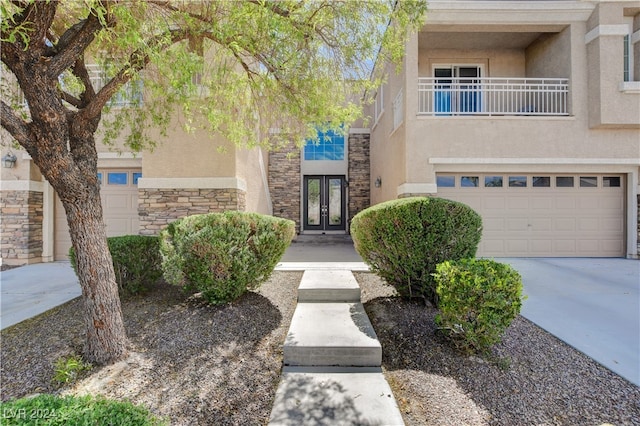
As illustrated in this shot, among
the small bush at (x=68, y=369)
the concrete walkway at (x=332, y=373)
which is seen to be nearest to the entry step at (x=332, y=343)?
the concrete walkway at (x=332, y=373)

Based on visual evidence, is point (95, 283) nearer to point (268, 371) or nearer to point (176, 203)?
point (268, 371)

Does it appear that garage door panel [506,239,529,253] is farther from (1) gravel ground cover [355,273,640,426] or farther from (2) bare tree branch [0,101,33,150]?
(2) bare tree branch [0,101,33,150]

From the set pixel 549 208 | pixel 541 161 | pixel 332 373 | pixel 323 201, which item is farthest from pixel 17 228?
pixel 549 208

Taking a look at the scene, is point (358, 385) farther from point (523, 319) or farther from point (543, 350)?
point (523, 319)

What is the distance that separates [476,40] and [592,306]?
829 cm

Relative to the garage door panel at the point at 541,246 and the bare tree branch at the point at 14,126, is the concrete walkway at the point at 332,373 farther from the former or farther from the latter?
the garage door panel at the point at 541,246

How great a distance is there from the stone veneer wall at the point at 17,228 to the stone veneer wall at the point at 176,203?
132 inches

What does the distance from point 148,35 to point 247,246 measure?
2781mm

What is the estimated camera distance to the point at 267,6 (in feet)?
12.0

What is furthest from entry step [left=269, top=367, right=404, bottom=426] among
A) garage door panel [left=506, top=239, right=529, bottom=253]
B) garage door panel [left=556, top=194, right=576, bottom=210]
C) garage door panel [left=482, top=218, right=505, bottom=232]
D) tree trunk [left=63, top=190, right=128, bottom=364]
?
garage door panel [left=556, top=194, right=576, bottom=210]

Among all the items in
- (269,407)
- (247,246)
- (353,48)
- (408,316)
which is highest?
(353,48)

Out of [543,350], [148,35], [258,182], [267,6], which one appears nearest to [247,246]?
[148,35]

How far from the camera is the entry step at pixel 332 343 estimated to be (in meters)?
3.14

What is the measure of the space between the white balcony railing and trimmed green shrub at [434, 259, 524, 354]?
6184 millimetres
